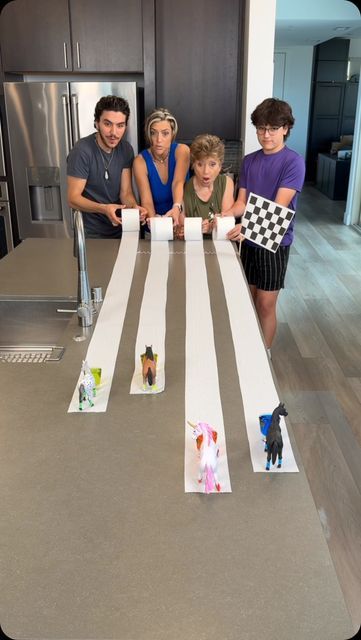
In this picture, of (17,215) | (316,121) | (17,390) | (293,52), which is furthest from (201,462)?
(293,52)

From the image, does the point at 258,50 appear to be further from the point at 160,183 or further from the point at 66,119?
the point at 160,183

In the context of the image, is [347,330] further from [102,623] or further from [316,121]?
[316,121]

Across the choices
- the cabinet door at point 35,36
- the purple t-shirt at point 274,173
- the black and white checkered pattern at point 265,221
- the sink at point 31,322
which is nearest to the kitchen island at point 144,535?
the sink at point 31,322

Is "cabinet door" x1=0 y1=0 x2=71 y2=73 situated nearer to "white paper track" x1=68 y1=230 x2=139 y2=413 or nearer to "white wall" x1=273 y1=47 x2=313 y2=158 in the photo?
"white paper track" x1=68 y1=230 x2=139 y2=413

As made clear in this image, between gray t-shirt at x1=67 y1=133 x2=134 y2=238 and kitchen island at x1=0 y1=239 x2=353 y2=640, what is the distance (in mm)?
1526

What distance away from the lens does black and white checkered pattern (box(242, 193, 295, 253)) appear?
2330 millimetres

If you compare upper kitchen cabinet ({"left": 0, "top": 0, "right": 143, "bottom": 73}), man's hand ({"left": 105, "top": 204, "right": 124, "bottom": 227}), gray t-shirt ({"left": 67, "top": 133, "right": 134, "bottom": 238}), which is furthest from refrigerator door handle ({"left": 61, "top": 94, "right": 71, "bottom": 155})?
man's hand ({"left": 105, "top": 204, "right": 124, "bottom": 227})

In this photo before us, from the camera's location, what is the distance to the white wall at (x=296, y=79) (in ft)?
35.8

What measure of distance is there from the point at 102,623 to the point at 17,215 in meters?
4.07

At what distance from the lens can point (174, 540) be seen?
0.91m

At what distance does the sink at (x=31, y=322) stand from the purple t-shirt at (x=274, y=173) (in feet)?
3.61

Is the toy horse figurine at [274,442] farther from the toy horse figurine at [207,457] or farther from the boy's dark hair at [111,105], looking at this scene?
the boy's dark hair at [111,105]

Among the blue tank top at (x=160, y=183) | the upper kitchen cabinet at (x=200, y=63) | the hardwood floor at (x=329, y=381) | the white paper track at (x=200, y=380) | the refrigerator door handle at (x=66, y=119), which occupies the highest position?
Answer: the upper kitchen cabinet at (x=200, y=63)

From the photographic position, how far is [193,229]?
2.56 metres
